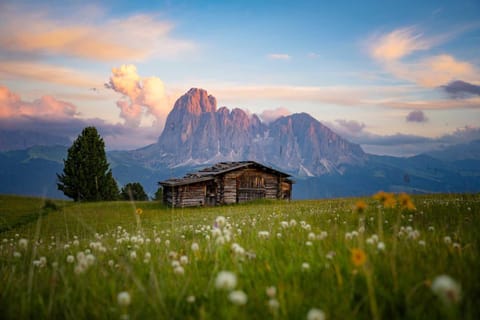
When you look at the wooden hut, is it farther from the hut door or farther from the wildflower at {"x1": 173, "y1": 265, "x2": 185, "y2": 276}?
the wildflower at {"x1": 173, "y1": 265, "x2": 185, "y2": 276}

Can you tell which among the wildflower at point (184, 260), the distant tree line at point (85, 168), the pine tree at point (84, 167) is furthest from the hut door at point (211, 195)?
the wildflower at point (184, 260)

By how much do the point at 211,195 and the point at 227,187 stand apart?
2725 millimetres

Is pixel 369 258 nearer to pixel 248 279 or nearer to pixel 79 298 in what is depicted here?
pixel 248 279

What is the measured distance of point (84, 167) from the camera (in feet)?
173

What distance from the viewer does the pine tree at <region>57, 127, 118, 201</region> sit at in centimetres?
5216

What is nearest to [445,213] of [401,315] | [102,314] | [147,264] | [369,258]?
[369,258]

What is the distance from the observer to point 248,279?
10.3 ft

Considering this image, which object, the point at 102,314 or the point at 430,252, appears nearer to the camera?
the point at 102,314

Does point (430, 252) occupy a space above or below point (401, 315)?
above

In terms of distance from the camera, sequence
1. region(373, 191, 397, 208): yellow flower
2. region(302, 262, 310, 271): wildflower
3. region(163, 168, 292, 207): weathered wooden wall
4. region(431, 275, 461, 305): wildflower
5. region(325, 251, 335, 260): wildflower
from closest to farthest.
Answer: region(431, 275, 461, 305): wildflower < region(302, 262, 310, 271): wildflower < region(325, 251, 335, 260): wildflower < region(373, 191, 397, 208): yellow flower < region(163, 168, 292, 207): weathered wooden wall

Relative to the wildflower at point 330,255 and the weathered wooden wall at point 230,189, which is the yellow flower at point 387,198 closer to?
the wildflower at point 330,255

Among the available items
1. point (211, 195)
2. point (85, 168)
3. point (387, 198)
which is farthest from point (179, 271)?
point (85, 168)

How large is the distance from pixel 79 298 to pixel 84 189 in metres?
55.6

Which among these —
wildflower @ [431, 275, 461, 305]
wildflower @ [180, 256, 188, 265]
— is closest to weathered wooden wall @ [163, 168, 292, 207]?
wildflower @ [180, 256, 188, 265]
